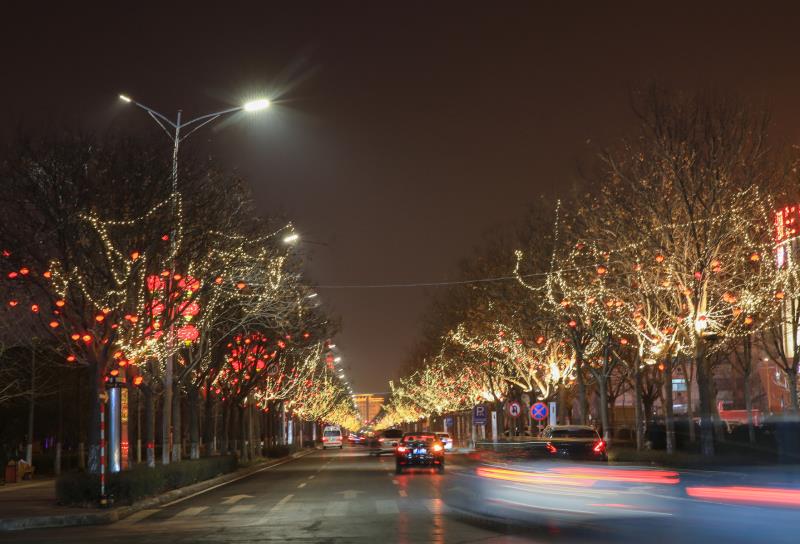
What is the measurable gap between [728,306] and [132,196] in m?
21.8

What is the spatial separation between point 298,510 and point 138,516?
3.77 meters

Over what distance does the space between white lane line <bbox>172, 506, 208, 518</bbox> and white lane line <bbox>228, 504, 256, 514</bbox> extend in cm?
73

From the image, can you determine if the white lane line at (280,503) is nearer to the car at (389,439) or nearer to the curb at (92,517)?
the curb at (92,517)

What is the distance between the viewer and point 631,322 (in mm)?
39000

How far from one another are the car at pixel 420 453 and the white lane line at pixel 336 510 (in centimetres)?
1585

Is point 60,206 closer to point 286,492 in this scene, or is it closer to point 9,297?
point 9,297

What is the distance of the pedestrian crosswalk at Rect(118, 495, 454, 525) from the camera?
70.6 ft

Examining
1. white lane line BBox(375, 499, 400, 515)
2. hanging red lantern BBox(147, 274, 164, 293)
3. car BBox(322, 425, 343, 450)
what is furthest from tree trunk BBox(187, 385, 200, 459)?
car BBox(322, 425, 343, 450)

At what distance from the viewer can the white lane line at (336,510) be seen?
69.7 feet

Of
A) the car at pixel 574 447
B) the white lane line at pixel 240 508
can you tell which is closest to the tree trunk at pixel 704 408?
the car at pixel 574 447

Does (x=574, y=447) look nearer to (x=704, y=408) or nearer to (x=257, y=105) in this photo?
(x=704, y=408)

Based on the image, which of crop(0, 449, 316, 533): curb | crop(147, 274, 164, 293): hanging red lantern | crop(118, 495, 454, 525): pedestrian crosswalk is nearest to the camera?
crop(0, 449, 316, 533): curb

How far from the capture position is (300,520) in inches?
799

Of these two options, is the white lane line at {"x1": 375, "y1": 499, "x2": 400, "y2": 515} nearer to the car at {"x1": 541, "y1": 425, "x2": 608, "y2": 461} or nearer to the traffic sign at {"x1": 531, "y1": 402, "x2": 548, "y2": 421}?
the car at {"x1": 541, "y1": 425, "x2": 608, "y2": 461}
